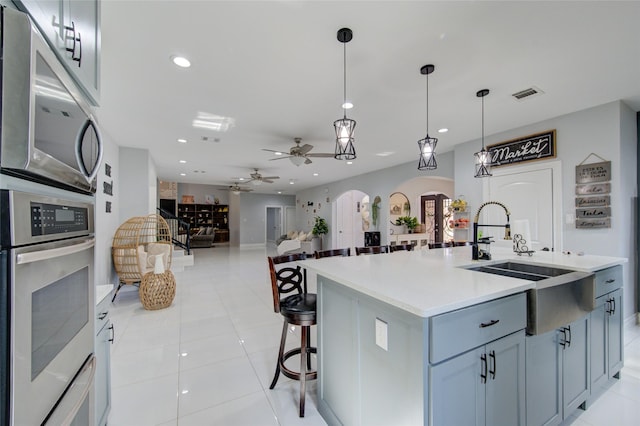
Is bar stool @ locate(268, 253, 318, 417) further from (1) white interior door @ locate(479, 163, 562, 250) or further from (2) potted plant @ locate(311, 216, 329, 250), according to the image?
(2) potted plant @ locate(311, 216, 329, 250)

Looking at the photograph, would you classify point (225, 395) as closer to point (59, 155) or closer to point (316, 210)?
point (59, 155)

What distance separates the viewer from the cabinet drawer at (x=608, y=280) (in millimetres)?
1982

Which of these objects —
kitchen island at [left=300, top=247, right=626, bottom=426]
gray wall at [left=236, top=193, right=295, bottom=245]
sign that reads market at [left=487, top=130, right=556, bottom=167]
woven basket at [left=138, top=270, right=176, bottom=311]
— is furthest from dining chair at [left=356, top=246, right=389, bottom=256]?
gray wall at [left=236, top=193, right=295, bottom=245]

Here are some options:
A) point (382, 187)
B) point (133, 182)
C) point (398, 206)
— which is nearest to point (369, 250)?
point (382, 187)

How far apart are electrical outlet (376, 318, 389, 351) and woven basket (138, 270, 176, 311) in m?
3.69

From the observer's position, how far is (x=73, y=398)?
0.92 meters

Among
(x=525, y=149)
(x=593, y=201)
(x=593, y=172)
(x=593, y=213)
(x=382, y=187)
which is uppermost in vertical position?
(x=525, y=149)

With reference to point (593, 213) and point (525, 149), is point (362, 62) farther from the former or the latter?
point (593, 213)

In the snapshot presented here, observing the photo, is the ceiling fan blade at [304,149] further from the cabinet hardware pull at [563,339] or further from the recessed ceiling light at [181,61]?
the cabinet hardware pull at [563,339]

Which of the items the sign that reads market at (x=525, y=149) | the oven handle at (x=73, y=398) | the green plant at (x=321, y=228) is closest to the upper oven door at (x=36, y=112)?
the oven handle at (x=73, y=398)

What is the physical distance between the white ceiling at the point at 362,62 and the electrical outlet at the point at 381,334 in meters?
1.91

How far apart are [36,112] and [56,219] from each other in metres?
0.32

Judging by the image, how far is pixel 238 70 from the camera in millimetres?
2486

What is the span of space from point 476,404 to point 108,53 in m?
3.42
